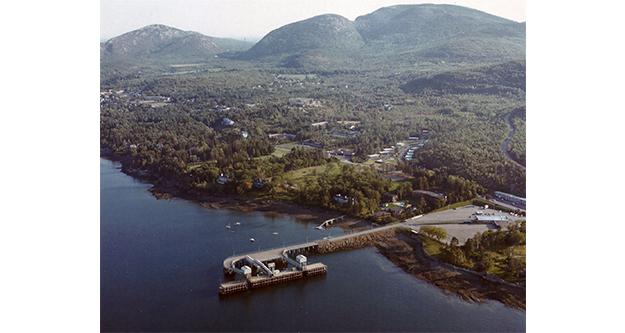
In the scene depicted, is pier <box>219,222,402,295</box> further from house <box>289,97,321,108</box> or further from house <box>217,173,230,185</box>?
house <box>289,97,321,108</box>

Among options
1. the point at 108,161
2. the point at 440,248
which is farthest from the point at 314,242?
the point at 108,161

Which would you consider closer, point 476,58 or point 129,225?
point 129,225

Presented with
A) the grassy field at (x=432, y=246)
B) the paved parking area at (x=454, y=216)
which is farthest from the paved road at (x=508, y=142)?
the grassy field at (x=432, y=246)

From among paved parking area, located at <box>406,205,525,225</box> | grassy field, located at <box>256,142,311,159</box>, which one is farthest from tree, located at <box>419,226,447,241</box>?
grassy field, located at <box>256,142,311,159</box>

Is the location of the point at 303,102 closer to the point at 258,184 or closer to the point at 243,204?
the point at 258,184

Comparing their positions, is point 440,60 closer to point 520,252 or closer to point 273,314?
point 520,252

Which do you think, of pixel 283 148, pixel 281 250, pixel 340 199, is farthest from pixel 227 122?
pixel 281 250
